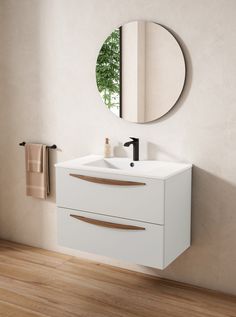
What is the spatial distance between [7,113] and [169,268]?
1.77m

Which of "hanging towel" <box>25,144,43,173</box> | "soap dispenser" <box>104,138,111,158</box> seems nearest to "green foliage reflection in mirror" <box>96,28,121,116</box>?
"soap dispenser" <box>104,138,111,158</box>

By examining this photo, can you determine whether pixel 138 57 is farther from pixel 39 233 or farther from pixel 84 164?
pixel 39 233

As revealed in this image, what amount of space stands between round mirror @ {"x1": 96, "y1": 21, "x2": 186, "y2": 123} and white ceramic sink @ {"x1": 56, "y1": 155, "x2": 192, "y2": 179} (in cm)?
29

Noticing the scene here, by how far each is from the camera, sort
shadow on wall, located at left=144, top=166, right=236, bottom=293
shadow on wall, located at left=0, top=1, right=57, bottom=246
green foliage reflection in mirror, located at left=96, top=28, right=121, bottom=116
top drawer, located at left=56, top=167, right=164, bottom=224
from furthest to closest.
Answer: shadow on wall, located at left=0, top=1, right=57, bottom=246 → green foliage reflection in mirror, located at left=96, top=28, right=121, bottom=116 → shadow on wall, located at left=144, top=166, right=236, bottom=293 → top drawer, located at left=56, top=167, right=164, bottom=224

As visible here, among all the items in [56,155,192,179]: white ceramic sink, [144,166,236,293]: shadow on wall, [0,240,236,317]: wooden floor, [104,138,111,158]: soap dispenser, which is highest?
[104,138,111,158]: soap dispenser

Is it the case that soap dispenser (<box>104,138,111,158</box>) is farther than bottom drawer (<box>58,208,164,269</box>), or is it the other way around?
soap dispenser (<box>104,138,111,158</box>)

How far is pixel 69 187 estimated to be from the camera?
310 cm

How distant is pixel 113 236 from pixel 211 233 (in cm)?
65

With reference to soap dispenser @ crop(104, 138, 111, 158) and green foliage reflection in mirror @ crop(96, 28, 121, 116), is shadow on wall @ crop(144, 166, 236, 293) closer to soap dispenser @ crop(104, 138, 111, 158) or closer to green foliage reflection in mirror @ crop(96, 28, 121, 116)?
soap dispenser @ crop(104, 138, 111, 158)

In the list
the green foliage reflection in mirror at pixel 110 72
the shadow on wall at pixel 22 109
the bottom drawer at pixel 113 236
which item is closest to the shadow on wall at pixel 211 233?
the bottom drawer at pixel 113 236

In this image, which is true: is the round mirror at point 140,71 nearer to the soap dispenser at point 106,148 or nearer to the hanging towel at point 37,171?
the soap dispenser at point 106,148

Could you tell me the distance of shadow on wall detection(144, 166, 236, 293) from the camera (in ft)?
10.0

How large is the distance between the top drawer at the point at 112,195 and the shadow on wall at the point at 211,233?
0.46m

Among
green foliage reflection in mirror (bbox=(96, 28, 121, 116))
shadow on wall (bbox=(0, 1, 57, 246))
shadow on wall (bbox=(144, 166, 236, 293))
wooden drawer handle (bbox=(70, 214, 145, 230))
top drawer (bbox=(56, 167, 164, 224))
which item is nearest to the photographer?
top drawer (bbox=(56, 167, 164, 224))
